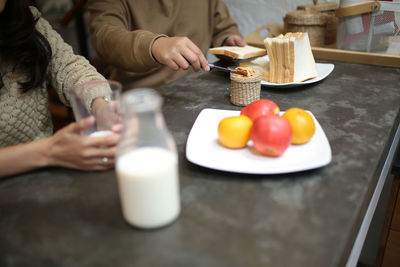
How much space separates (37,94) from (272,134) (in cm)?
78

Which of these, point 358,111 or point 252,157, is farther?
point 358,111

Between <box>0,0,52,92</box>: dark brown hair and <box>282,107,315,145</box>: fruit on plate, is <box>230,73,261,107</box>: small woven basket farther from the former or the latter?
<box>0,0,52,92</box>: dark brown hair

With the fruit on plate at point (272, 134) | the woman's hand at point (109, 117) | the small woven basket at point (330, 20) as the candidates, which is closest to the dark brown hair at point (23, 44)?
the woman's hand at point (109, 117)

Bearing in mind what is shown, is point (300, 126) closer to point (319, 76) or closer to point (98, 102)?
point (98, 102)

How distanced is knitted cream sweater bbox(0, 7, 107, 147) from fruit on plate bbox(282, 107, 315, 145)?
0.65 m

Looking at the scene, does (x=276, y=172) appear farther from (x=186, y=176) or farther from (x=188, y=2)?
(x=188, y=2)

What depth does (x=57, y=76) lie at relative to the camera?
1113 mm

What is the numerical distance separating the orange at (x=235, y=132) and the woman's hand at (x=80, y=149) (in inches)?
8.7

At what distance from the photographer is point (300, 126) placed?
0.72 m

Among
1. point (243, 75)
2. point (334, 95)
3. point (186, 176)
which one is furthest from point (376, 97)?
point (186, 176)

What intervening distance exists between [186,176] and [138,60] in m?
0.73

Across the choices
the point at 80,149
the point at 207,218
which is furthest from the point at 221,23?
the point at 207,218

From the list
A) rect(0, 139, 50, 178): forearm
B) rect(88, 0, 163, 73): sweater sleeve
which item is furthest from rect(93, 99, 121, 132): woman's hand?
rect(88, 0, 163, 73): sweater sleeve

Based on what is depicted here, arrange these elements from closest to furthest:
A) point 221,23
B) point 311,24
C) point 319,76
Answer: point 319,76, point 311,24, point 221,23
